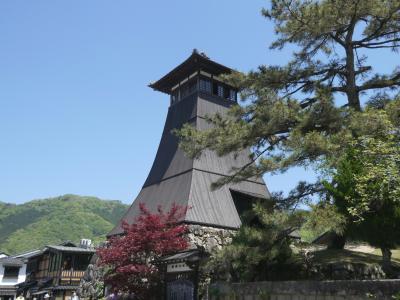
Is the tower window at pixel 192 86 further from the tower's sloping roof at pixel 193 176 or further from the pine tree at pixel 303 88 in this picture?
the pine tree at pixel 303 88

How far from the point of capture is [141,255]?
15.6 meters

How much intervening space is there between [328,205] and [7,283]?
45183 millimetres

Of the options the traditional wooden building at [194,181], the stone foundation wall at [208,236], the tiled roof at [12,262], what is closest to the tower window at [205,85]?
the traditional wooden building at [194,181]

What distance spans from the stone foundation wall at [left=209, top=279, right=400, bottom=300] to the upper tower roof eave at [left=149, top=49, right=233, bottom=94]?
16843 mm

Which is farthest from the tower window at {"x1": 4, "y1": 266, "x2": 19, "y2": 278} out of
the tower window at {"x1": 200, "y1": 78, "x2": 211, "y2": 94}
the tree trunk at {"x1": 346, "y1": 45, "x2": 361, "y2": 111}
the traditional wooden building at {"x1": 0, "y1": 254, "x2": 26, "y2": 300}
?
the tree trunk at {"x1": 346, "y1": 45, "x2": 361, "y2": 111}

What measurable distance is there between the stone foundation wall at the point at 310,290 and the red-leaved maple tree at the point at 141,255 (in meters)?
3.60

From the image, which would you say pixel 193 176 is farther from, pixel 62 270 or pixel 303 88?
pixel 62 270

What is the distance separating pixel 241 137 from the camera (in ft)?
41.1

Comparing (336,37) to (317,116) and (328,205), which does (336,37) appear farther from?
(328,205)

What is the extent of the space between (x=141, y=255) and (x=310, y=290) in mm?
8246

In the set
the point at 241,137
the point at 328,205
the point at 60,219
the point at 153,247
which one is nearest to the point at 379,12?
the point at 241,137

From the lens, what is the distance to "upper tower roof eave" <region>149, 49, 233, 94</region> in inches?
1017

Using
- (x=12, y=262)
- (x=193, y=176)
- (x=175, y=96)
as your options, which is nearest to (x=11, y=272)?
(x=12, y=262)

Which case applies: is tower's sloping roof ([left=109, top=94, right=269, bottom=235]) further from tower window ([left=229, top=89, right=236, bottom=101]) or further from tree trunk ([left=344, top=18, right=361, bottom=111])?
tree trunk ([left=344, top=18, right=361, bottom=111])
